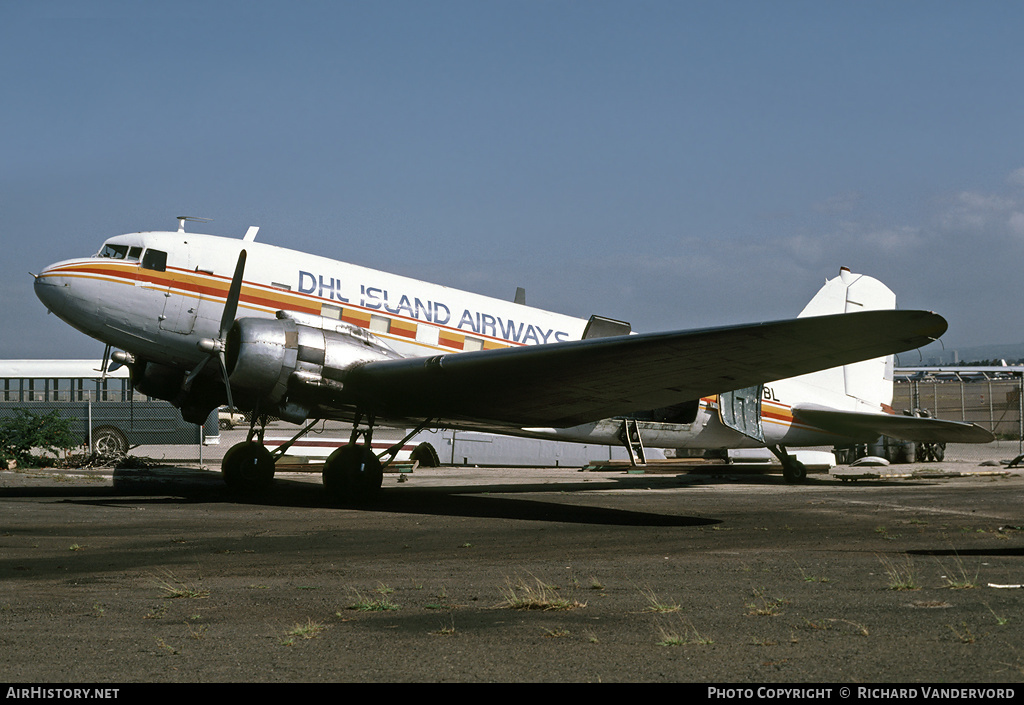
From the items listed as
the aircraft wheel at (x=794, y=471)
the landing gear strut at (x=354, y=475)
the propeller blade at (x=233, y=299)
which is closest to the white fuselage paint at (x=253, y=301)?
the propeller blade at (x=233, y=299)

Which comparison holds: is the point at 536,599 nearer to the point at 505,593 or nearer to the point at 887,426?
the point at 505,593

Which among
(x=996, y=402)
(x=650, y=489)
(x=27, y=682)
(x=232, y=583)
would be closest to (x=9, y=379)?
(x=650, y=489)

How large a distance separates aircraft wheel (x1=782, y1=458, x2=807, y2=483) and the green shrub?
19945mm

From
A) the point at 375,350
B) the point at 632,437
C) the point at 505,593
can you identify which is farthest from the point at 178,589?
the point at 632,437

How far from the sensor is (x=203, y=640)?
492 centimetres

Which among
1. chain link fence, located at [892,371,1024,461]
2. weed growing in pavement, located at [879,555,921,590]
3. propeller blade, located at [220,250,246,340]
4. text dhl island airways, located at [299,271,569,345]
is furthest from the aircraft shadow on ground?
chain link fence, located at [892,371,1024,461]

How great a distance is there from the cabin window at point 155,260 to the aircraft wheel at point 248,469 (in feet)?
11.5

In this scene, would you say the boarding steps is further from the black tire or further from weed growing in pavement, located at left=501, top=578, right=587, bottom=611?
the black tire

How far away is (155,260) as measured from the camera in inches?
585

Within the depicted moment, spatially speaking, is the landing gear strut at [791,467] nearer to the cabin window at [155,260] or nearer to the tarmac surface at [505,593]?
the tarmac surface at [505,593]

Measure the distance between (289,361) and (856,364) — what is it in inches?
592
